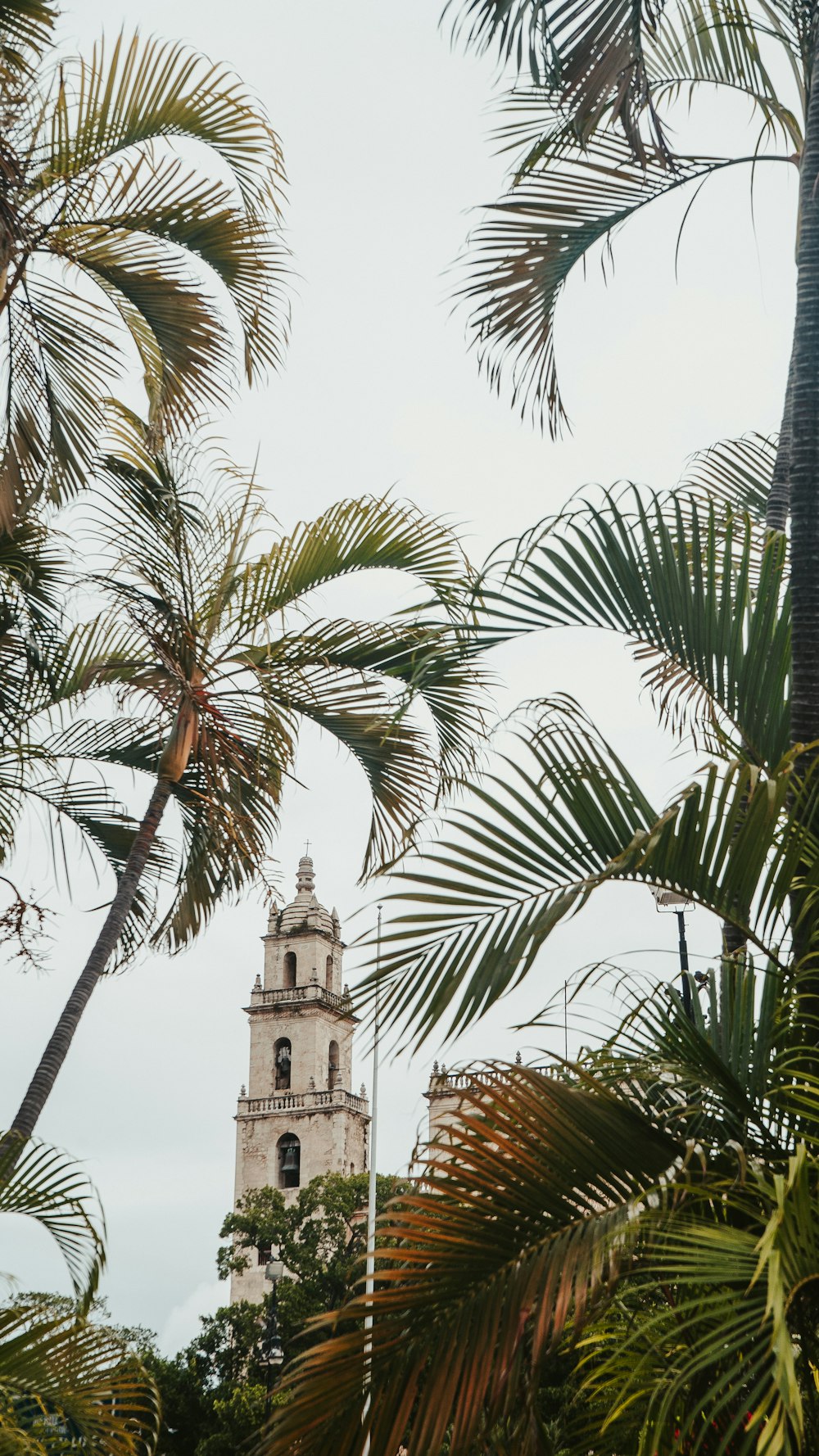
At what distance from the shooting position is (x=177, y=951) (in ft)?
20.7

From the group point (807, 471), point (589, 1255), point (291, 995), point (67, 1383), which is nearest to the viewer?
point (589, 1255)

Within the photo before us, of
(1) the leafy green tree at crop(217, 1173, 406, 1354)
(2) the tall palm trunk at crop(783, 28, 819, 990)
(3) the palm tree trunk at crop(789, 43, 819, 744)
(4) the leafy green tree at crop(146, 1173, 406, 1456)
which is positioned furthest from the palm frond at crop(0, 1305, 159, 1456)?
(1) the leafy green tree at crop(217, 1173, 406, 1354)

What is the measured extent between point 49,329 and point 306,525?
1256mm

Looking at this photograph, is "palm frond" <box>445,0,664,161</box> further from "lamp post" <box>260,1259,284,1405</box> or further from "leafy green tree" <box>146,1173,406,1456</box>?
"leafy green tree" <box>146,1173,406,1456</box>

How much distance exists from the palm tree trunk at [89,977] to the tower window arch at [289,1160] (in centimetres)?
4921

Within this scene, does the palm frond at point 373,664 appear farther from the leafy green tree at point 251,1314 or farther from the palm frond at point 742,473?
the leafy green tree at point 251,1314

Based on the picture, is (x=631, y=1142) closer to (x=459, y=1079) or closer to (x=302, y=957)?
(x=459, y=1079)

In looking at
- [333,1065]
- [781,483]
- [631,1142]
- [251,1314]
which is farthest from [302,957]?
[631,1142]

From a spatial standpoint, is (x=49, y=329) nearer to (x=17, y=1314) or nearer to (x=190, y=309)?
(x=190, y=309)

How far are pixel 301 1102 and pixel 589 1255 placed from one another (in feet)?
172

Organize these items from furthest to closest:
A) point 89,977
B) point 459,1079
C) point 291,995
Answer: point 291,995 → point 89,977 → point 459,1079

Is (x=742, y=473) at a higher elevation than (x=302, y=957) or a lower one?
lower

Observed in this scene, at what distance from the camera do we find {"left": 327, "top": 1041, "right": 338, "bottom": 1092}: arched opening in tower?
54.3 m

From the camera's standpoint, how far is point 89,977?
528 centimetres
